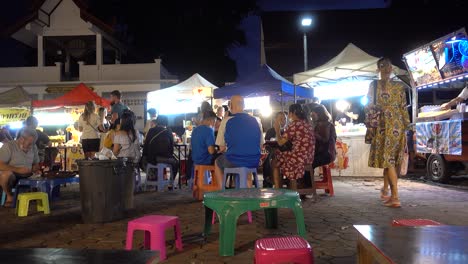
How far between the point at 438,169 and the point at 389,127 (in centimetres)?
436

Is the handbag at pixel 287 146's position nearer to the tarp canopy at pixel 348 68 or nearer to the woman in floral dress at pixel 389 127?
the woman in floral dress at pixel 389 127

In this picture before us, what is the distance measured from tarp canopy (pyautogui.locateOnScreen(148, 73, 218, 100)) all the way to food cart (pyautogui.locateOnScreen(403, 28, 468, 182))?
18.8 feet

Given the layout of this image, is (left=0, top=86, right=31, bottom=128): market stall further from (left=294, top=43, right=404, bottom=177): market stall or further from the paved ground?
(left=294, top=43, right=404, bottom=177): market stall

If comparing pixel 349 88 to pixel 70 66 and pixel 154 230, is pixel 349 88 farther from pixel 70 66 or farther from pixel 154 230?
pixel 70 66

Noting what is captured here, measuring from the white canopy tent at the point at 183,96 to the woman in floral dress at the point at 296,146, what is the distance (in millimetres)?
6306

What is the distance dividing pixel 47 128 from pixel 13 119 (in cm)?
333

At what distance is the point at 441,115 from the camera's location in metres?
9.32

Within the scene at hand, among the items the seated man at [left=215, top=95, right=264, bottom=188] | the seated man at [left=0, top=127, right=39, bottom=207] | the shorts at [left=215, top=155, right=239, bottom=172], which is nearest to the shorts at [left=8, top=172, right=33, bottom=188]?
the seated man at [left=0, top=127, right=39, bottom=207]

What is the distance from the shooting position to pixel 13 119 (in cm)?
1473

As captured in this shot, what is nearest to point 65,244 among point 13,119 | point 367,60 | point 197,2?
point 367,60

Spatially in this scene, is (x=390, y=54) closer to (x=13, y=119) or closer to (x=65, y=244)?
(x=13, y=119)

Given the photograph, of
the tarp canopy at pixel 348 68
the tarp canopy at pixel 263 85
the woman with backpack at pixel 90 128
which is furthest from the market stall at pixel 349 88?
the woman with backpack at pixel 90 128

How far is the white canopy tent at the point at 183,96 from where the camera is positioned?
12.6 m

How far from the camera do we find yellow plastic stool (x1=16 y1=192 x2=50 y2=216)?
627 centimetres
